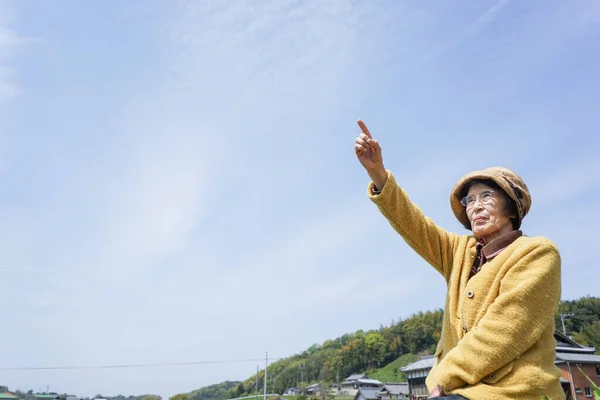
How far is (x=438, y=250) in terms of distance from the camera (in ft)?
8.70

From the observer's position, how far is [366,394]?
48.8m

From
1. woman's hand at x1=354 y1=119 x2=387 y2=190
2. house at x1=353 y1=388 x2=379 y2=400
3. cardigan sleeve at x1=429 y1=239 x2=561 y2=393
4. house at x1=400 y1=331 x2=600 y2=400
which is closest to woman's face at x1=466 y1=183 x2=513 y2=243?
cardigan sleeve at x1=429 y1=239 x2=561 y2=393

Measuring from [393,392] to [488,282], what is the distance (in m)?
49.9

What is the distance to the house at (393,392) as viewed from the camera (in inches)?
1808

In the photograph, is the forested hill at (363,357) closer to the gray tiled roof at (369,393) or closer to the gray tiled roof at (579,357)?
the gray tiled roof at (369,393)

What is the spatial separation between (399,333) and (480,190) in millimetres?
78712

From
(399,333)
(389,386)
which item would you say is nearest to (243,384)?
(399,333)

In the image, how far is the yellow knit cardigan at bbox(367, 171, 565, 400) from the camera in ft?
6.13

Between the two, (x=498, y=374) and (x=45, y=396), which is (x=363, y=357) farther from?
(x=498, y=374)

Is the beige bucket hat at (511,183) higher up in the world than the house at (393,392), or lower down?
higher up

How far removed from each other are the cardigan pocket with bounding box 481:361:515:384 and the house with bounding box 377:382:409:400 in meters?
47.4

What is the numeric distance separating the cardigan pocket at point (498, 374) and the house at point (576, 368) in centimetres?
2621

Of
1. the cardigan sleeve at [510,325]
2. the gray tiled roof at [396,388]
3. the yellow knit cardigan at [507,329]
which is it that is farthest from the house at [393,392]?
the cardigan sleeve at [510,325]

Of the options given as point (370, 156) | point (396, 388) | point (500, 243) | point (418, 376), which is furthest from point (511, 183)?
point (396, 388)
